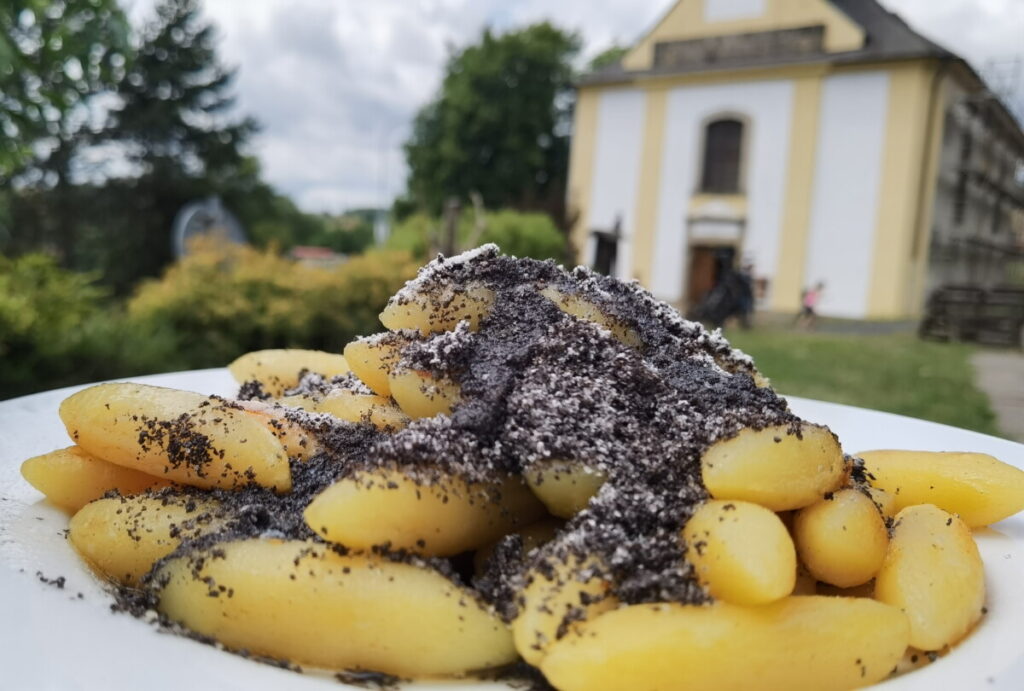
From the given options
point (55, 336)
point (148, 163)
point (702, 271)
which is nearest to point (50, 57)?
point (55, 336)

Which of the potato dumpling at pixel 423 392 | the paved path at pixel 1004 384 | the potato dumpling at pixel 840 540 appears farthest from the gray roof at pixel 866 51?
the potato dumpling at pixel 423 392

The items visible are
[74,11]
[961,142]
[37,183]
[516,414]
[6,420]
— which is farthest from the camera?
[37,183]

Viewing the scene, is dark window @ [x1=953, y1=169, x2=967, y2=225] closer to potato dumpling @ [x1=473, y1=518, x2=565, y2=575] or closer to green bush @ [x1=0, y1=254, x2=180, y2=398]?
green bush @ [x1=0, y1=254, x2=180, y2=398]

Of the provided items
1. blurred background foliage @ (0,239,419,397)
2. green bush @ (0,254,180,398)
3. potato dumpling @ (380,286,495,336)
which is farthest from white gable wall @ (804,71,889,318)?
potato dumpling @ (380,286,495,336)

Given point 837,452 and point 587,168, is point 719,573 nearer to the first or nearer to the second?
point 837,452

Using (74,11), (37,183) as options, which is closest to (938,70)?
(74,11)

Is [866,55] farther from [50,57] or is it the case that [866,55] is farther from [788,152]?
[50,57]
